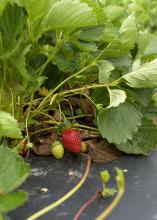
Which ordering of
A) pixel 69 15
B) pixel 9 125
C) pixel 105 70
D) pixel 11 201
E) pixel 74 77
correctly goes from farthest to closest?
pixel 74 77 < pixel 105 70 < pixel 69 15 < pixel 9 125 < pixel 11 201

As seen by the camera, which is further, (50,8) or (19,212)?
(50,8)

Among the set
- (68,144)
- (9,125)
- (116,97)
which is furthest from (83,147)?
(9,125)

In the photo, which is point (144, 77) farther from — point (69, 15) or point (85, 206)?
point (85, 206)

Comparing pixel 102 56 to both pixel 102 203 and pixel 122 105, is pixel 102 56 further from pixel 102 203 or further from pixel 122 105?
pixel 102 203

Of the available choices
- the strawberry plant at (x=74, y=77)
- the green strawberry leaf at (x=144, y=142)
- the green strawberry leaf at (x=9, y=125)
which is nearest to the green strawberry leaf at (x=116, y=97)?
the strawberry plant at (x=74, y=77)

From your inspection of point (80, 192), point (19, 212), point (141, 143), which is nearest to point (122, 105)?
point (141, 143)

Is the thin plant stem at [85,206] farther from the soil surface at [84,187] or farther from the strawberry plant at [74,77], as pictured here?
the strawberry plant at [74,77]
